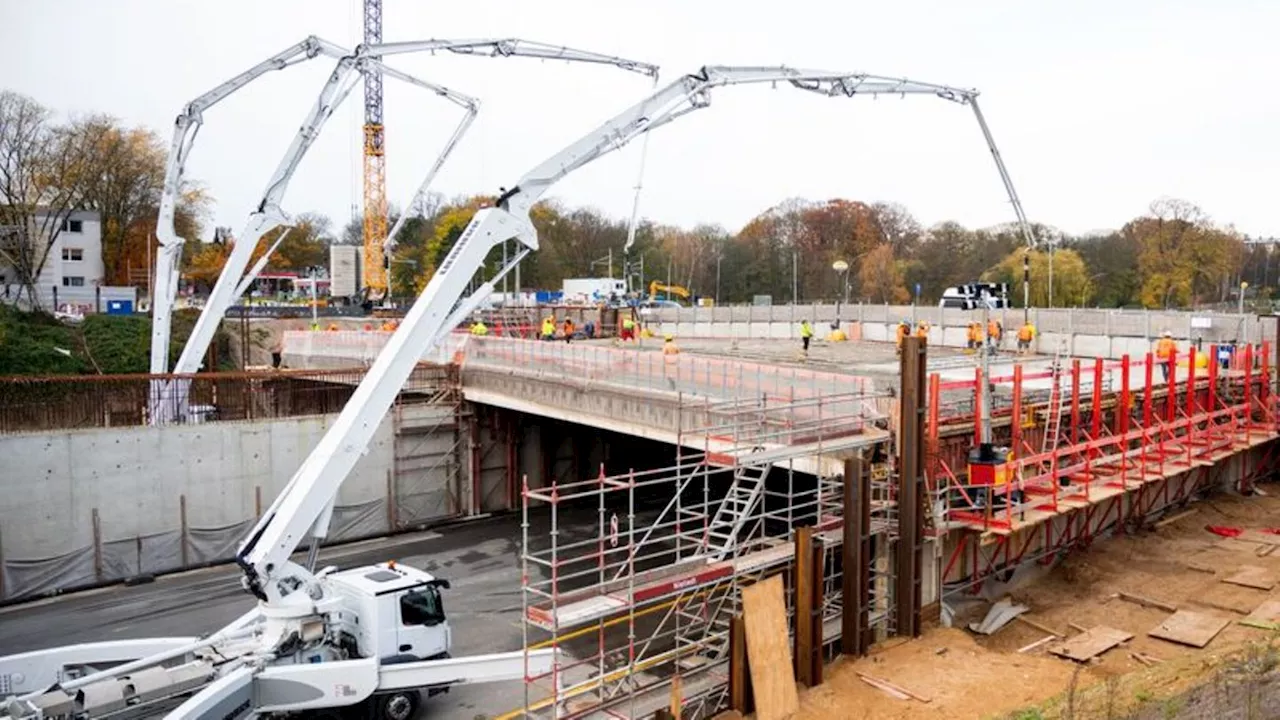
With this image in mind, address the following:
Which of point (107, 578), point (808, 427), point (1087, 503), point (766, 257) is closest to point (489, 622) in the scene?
point (808, 427)

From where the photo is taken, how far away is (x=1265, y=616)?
1867 centimetres

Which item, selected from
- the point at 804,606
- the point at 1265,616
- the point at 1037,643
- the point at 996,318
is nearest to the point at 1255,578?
the point at 1265,616

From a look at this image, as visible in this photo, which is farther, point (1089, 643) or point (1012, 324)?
point (1012, 324)

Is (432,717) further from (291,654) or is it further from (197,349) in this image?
A: (197,349)

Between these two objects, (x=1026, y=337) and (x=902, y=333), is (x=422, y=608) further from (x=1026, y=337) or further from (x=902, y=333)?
(x=1026, y=337)

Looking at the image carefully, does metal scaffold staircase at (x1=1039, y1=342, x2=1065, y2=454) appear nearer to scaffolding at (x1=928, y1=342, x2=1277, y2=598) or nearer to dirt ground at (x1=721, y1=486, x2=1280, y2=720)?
scaffolding at (x1=928, y1=342, x2=1277, y2=598)

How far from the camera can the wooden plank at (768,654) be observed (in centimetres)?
1527

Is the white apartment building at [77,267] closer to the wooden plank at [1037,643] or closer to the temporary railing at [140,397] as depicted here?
the temporary railing at [140,397]

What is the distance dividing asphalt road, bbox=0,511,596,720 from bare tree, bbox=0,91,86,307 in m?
38.6

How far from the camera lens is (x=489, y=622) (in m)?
21.7

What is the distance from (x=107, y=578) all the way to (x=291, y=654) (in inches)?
558

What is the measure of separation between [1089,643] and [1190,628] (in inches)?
89.8

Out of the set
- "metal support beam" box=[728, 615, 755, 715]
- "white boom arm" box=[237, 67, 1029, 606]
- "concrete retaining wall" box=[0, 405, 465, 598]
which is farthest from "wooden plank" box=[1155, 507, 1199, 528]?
"concrete retaining wall" box=[0, 405, 465, 598]

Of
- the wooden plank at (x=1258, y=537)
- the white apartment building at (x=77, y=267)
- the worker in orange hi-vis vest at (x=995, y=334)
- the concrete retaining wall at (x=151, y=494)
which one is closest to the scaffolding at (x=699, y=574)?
the concrete retaining wall at (x=151, y=494)
